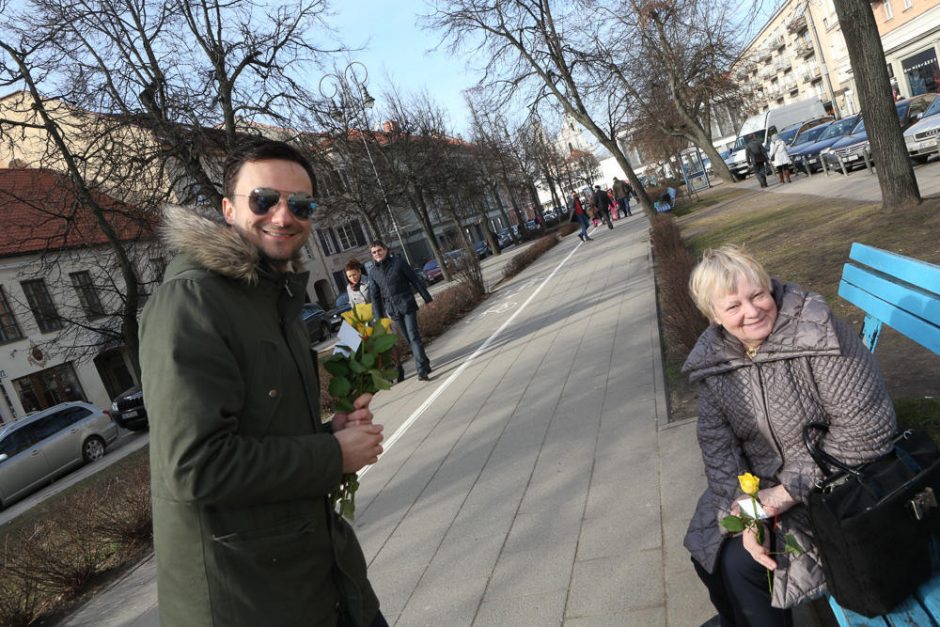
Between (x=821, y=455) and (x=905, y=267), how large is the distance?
1125 mm

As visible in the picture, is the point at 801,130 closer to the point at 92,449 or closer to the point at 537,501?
the point at 92,449

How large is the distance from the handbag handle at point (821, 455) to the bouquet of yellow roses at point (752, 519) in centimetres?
20

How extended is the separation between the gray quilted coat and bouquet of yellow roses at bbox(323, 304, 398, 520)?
1.23m

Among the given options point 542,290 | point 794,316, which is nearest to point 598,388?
point 794,316

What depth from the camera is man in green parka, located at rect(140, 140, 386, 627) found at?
155cm

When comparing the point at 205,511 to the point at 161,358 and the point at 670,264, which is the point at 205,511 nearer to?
the point at 161,358

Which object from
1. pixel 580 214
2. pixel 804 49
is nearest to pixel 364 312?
pixel 580 214

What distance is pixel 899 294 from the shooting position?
295 cm

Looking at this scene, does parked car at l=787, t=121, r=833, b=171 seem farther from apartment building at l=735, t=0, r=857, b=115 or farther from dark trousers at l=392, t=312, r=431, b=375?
dark trousers at l=392, t=312, r=431, b=375

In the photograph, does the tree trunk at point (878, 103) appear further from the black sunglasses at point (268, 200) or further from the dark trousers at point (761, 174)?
the dark trousers at point (761, 174)

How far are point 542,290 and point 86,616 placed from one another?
13.2 meters

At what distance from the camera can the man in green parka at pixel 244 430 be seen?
1.55m

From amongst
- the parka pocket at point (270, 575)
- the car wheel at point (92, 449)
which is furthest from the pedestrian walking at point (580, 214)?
the parka pocket at point (270, 575)

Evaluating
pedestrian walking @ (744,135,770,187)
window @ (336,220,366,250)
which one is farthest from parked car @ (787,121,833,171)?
window @ (336,220,366,250)
